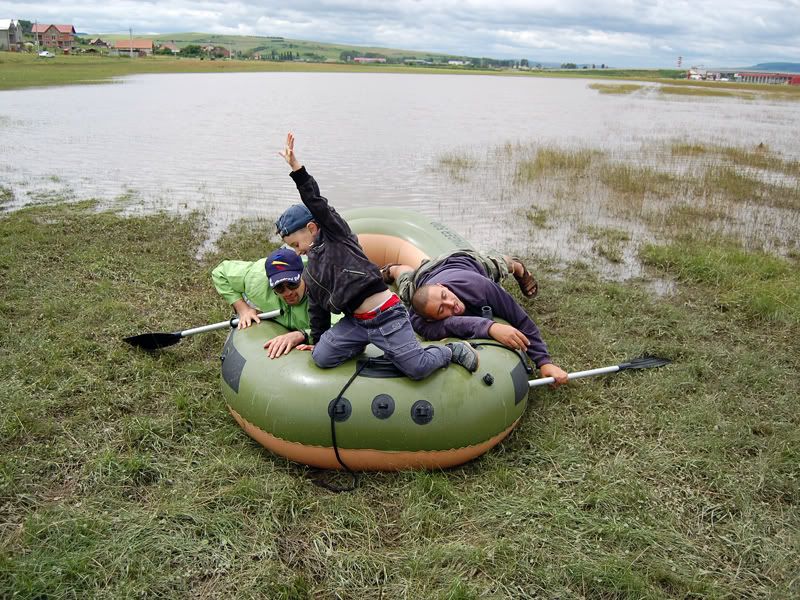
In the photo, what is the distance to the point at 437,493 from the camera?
359cm

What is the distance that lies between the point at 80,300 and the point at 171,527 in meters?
3.46

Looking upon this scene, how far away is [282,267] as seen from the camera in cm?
411

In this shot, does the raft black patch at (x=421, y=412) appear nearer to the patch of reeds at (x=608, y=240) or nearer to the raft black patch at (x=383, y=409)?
the raft black patch at (x=383, y=409)

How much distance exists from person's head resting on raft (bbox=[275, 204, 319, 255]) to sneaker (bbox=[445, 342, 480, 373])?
1.10 m

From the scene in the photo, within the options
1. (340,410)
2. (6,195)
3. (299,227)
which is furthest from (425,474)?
(6,195)

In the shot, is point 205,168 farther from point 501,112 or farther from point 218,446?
point 501,112

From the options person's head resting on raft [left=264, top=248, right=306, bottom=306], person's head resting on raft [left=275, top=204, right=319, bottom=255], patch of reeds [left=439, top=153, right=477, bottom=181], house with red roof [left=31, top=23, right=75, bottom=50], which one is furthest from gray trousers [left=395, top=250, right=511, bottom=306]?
house with red roof [left=31, top=23, right=75, bottom=50]

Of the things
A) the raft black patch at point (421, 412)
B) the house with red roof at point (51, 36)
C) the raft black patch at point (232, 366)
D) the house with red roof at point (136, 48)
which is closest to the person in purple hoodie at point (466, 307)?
the raft black patch at point (421, 412)

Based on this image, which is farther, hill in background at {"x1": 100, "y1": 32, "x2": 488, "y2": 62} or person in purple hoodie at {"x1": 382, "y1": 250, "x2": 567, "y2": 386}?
hill in background at {"x1": 100, "y1": 32, "x2": 488, "y2": 62}

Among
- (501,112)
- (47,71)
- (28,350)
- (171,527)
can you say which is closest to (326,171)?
(28,350)

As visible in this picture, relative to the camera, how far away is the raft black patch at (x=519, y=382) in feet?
13.1

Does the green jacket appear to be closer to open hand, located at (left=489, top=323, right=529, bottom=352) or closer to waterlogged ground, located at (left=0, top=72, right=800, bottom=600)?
waterlogged ground, located at (left=0, top=72, right=800, bottom=600)

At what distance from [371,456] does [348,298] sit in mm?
949

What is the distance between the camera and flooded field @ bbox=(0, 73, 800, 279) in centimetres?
966
